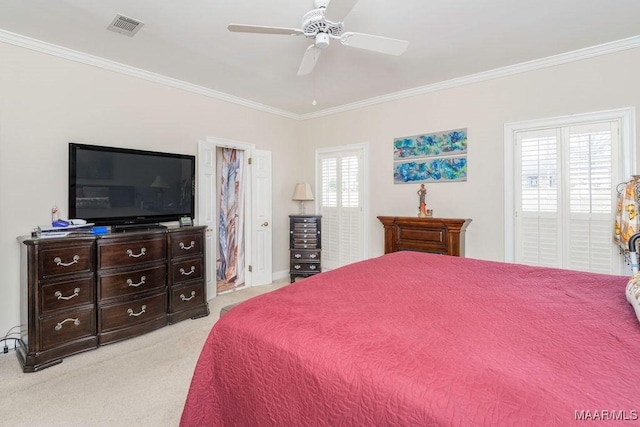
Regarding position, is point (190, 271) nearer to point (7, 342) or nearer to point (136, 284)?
point (136, 284)

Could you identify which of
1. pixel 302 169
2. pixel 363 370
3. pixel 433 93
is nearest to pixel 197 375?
pixel 363 370

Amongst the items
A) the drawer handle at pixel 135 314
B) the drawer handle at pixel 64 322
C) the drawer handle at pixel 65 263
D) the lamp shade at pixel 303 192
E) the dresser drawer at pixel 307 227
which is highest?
the lamp shade at pixel 303 192

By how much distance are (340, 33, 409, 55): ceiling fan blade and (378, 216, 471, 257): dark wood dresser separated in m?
2.03

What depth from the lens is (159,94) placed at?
11.9 feet

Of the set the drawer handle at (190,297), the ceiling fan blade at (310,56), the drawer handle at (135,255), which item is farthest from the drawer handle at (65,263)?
the ceiling fan blade at (310,56)

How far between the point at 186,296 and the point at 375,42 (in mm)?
3068

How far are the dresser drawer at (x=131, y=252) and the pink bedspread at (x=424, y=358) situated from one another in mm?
2031

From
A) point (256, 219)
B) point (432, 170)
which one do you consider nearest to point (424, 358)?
point (432, 170)

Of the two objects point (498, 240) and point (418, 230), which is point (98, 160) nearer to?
point (418, 230)

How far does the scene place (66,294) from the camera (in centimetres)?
254

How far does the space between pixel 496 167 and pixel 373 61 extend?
6.06 ft

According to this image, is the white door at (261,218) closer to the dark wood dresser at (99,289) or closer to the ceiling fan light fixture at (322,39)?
the dark wood dresser at (99,289)

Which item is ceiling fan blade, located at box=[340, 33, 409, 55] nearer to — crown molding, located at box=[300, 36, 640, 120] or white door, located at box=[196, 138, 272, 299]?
crown molding, located at box=[300, 36, 640, 120]

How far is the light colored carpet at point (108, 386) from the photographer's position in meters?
1.88
